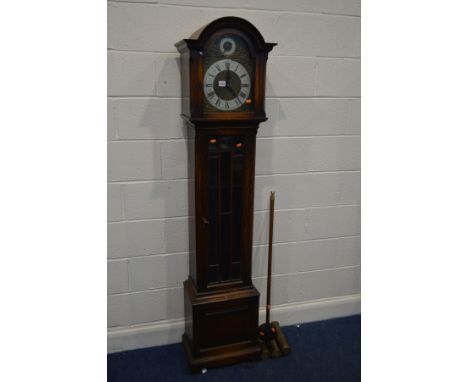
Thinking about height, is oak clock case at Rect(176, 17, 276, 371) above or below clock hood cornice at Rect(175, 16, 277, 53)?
below

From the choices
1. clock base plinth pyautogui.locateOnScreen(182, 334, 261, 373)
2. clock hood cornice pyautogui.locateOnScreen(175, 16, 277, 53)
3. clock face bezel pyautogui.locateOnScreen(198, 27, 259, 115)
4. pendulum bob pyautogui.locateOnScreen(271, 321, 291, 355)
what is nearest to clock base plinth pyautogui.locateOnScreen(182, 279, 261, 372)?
clock base plinth pyautogui.locateOnScreen(182, 334, 261, 373)

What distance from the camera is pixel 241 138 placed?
72.6 inches

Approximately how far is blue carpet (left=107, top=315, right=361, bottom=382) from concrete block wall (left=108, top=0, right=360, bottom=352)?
0.10 metres

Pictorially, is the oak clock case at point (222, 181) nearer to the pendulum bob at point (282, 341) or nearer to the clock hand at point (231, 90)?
the clock hand at point (231, 90)

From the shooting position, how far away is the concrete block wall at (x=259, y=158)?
6.14ft

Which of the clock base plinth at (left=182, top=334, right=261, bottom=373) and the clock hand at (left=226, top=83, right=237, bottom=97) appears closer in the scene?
the clock hand at (left=226, top=83, right=237, bottom=97)

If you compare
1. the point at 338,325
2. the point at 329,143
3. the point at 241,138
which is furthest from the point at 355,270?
the point at 241,138

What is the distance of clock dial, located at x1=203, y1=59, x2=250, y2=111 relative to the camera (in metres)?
1.71

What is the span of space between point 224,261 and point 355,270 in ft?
3.25

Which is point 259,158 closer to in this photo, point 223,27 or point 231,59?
point 231,59

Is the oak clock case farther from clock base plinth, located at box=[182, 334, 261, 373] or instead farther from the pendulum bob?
the pendulum bob

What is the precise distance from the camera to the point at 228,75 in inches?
68.0

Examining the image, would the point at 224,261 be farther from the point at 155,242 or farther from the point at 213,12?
the point at 213,12

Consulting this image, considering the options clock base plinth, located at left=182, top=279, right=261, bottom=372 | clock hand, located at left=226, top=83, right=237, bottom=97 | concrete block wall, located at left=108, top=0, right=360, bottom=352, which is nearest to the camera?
clock hand, located at left=226, top=83, right=237, bottom=97
